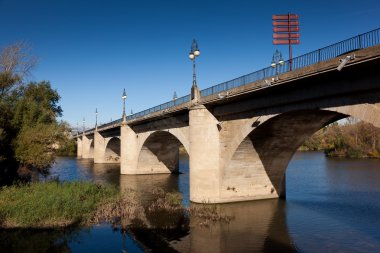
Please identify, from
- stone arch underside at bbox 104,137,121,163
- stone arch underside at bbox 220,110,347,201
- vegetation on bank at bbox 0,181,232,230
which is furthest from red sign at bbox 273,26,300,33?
stone arch underside at bbox 104,137,121,163

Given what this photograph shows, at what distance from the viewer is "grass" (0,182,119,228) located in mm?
17750

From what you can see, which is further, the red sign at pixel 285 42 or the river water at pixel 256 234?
the red sign at pixel 285 42

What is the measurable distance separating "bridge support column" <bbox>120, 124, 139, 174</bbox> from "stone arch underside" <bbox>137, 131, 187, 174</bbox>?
0.86 metres

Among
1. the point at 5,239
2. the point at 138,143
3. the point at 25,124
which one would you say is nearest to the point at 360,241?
the point at 5,239

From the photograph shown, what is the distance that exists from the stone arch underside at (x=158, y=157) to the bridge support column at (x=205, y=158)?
63.0 feet

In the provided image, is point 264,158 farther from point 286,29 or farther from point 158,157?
point 158,157

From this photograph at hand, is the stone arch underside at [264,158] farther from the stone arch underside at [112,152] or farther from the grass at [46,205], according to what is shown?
the stone arch underside at [112,152]

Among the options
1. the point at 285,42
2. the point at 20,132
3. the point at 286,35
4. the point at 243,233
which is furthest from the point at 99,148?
the point at 243,233

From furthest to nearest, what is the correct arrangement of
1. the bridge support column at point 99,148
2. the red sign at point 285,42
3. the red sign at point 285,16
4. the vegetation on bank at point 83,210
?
1. the bridge support column at point 99,148
2. the red sign at point 285,16
3. the red sign at point 285,42
4. the vegetation on bank at point 83,210

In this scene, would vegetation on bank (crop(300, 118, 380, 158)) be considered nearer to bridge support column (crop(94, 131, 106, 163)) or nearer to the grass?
bridge support column (crop(94, 131, 106, 163))

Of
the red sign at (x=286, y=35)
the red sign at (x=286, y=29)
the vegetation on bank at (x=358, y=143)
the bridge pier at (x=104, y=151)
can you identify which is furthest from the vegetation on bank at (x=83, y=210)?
the vegetation on bank at (x=358, y=143)

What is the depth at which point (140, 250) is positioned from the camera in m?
15.2

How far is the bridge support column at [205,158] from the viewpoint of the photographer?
23703 millimetres

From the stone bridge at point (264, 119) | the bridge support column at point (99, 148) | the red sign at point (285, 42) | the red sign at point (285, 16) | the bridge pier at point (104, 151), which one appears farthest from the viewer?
the bridge support column at point (99, 148)
